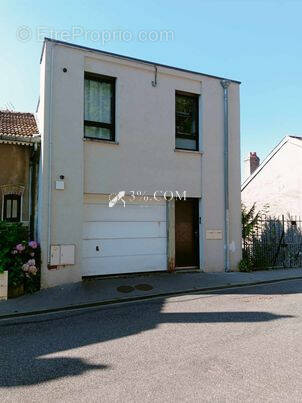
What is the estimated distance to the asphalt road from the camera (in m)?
3.85

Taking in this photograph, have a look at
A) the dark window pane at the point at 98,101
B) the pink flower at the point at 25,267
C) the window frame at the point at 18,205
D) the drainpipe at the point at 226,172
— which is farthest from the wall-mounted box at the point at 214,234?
the window frame at the point at 18,205

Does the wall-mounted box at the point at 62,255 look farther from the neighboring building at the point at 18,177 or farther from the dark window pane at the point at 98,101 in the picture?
the dark window pane at the point at 98,101

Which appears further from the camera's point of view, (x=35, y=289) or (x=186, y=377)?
(x=35, y=289)

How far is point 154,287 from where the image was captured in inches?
374

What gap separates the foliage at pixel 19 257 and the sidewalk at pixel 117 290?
386 millimetres

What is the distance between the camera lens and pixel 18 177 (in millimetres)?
10320

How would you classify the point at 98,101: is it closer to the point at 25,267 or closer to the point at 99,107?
the point at 99,107

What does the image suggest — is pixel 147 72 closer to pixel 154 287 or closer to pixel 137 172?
pixel 137 172

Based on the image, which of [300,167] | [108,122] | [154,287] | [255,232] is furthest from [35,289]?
[300,167]

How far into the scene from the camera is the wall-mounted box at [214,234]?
1158cm

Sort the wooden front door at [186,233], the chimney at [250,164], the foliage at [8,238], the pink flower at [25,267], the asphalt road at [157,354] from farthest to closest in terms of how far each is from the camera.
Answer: the chimney at [250,164], the wooden front door at [186,233], the pink flower at [25,267], the foliage at [8,238], the asphalt road at [157,354]

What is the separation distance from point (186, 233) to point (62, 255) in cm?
398

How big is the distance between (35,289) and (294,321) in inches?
231

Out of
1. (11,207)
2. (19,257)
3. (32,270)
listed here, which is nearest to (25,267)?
(32,270)
